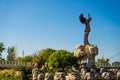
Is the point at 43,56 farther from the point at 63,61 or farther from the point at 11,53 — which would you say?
the point at 11,53

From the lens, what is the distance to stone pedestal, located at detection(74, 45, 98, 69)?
30958 millimetres

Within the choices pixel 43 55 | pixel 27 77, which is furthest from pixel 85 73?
pixel 43 55

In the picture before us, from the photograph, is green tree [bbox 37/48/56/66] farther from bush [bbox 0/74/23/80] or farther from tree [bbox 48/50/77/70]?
bush [bbox 0/74/23/80]

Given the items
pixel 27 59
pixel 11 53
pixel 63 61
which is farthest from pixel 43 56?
pixel 11 53

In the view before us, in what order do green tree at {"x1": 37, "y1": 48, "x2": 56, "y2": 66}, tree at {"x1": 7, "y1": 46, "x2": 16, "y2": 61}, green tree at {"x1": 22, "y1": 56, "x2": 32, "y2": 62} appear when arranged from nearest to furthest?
green tree at {"x1": 37, "y1": 48, "x2": 56, "y2": 66} < green tree at {"x1": 22, "y1": 56, "x2": 32, "y2": 62} < tree at {"x1": 7, "y1": 46, "x2": 16, "y2": 61}

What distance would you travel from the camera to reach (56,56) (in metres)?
30.5

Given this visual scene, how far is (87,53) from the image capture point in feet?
102

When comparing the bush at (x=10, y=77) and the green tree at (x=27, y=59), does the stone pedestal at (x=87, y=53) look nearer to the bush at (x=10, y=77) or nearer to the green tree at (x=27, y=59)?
the bush at (x=10, y=77)

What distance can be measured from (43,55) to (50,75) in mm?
14719

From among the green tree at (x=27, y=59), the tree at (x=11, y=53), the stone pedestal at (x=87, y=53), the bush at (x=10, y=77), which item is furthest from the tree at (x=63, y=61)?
the tree at (x=11, y=53)

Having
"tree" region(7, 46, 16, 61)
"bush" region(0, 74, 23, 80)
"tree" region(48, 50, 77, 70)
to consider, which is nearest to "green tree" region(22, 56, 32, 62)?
"tree" region(7, 46, 16, 61)

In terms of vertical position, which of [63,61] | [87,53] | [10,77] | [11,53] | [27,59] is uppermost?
[11,53]

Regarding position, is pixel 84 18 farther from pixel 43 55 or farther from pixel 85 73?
pixel 43 55

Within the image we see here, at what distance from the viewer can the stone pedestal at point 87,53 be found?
31.0m
